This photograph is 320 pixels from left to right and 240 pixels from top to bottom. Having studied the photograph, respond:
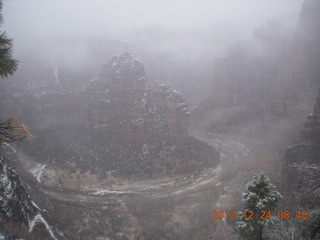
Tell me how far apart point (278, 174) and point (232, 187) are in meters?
8.52

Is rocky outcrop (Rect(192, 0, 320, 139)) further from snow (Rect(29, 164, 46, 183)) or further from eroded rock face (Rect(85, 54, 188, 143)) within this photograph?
snow (Rect(29, 164, 46, 183))

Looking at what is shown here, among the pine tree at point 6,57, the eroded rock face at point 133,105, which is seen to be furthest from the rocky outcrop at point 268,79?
the pine tree at point 6,57

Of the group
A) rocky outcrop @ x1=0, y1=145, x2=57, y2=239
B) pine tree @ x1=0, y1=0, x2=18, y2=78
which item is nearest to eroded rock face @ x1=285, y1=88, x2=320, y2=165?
rocky outcrop @ x1=0, y1=145, x2=57, y2=239

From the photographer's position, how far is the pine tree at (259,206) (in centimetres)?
1770

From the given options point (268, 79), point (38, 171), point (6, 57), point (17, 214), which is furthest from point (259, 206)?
point (268, 79)

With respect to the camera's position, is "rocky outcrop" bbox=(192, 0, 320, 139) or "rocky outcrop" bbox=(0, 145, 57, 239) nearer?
"rocky outcrop" bbox=(0, 145, 57, 239)

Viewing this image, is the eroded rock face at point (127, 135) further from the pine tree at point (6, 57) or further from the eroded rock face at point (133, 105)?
the pine tree at point (6, 57)

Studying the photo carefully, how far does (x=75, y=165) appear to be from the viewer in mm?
64688

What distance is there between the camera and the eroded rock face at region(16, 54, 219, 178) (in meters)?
62.7

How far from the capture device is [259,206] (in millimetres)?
17453

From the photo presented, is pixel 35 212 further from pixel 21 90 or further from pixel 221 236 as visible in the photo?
pixel 21 90

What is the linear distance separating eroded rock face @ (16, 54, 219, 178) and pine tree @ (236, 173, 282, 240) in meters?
41.5

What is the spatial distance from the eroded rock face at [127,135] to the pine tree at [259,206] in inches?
1635

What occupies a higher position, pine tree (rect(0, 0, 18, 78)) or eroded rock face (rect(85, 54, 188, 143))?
pine tree (rect(0, 0, 18, 78))
